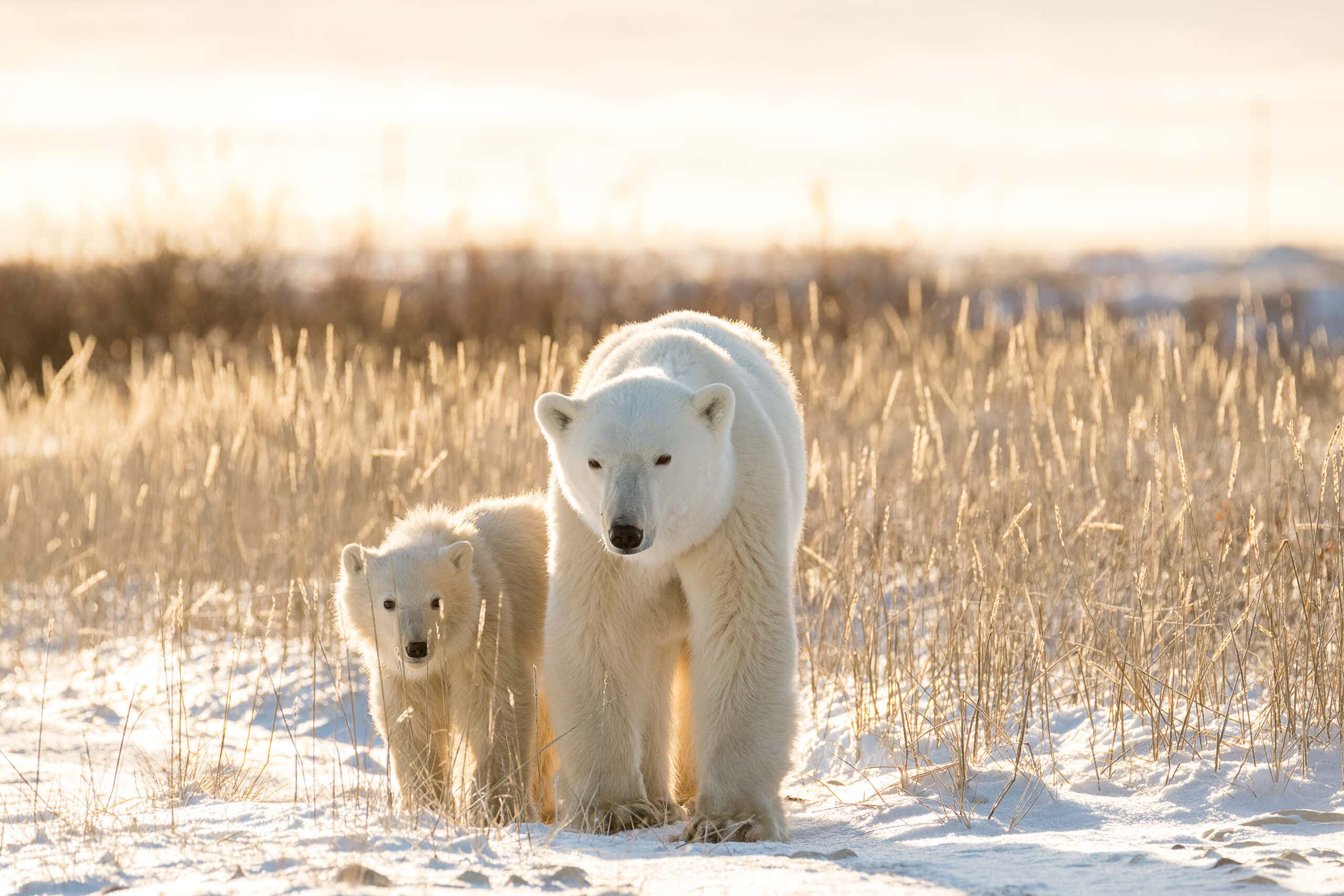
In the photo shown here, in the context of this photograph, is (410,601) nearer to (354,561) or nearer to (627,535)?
(354,561)

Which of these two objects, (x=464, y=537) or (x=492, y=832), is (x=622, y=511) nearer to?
(x=492, y=832)

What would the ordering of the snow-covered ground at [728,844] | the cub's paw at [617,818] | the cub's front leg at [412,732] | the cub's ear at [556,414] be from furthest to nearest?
the cub's front leg at [412,732] → the cub's paw at [617,818] → the cub's ear at [556,414] → the snow-covered ground at [728,844]

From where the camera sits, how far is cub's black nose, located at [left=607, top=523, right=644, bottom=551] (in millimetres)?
3523

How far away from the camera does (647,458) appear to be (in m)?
3.71

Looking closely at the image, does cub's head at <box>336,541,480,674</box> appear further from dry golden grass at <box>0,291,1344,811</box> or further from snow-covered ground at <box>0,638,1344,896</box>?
dry golden grass at <box>0,291,1344,811</box>

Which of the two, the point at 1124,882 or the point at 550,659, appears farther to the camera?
the point at 550,659

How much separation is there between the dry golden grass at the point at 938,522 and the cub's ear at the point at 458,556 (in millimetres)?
927

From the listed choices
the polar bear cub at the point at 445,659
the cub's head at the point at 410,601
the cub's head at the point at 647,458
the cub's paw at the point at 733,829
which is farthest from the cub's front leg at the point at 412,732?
the cub's head at the point at 647,458

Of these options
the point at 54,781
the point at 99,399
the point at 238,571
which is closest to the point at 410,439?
the point at 238,571

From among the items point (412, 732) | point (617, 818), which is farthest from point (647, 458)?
point (412, 732)

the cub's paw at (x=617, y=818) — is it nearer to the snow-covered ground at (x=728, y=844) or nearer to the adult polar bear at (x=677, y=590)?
the adult polar bear at (x=677, y=590)

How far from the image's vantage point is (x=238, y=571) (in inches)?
299

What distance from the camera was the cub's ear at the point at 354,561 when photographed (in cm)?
463

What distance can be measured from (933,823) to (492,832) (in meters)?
1.36
